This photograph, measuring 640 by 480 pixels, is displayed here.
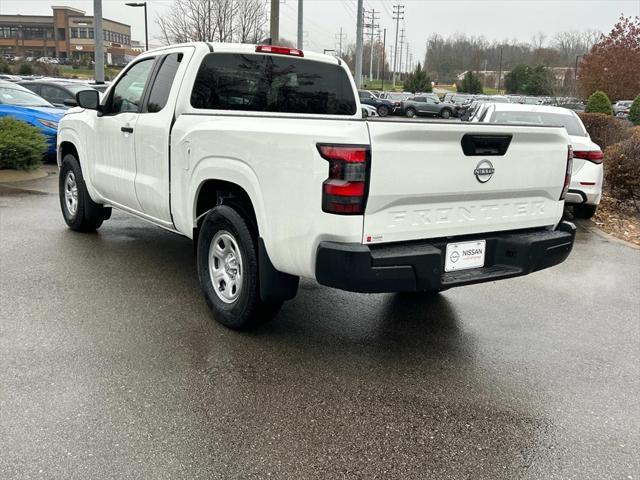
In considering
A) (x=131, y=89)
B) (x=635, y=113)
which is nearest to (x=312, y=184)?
(x=131, y=89)

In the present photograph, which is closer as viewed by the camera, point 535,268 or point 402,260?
point 402,260

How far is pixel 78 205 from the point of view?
22.5ft

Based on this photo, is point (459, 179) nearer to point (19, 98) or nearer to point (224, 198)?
point (224, 198)

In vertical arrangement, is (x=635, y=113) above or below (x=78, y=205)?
above

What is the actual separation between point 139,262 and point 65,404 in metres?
2.89

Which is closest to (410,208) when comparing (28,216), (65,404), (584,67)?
(65,404)

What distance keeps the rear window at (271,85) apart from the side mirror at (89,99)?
1536mm

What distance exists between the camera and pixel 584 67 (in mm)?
39000

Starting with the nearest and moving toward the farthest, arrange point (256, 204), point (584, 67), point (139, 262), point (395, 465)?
1. point (395, 465)
2. point (256, 204)
3. point (139, 262)
4. point (584, 67)

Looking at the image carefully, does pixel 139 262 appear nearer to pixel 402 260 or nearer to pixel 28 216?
pixel 28 216

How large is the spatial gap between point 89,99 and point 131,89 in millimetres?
522

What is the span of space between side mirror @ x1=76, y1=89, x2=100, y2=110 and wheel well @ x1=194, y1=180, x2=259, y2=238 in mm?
2058

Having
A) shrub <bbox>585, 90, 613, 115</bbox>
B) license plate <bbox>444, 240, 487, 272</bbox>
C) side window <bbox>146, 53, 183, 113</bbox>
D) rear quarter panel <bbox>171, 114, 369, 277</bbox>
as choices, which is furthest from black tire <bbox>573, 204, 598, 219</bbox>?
shrub <bbox>585, 90, 613, 115</bbox>

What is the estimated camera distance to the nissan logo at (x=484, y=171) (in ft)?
12.3
